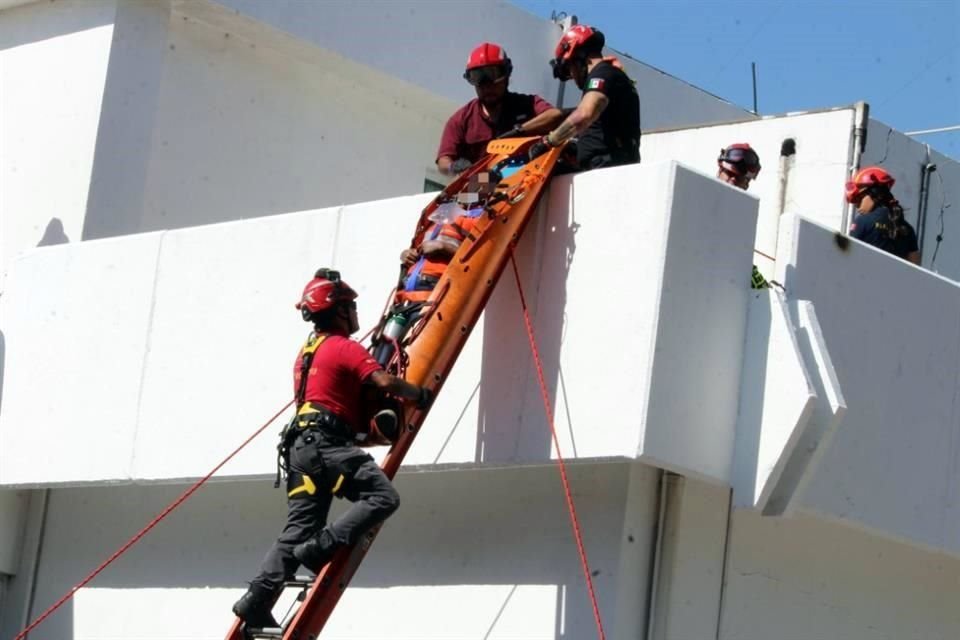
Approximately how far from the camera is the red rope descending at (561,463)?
31.9ft

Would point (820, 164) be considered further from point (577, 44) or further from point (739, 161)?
point (577, 44)

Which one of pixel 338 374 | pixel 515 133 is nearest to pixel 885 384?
pixel 515 133

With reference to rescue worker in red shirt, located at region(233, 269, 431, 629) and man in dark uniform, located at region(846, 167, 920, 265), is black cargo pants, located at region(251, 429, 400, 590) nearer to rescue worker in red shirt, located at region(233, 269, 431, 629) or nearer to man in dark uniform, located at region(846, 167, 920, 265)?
rescue worker in red shirt, located at region(233, 269, 431, 629)

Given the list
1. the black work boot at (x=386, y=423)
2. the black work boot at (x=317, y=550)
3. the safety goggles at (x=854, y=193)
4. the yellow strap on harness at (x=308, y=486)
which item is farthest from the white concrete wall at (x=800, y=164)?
the black work boot at (x=317, y=550)

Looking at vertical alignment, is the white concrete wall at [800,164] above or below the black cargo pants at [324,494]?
above

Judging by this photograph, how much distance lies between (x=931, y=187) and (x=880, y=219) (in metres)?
2.85

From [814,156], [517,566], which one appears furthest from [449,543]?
[814,156]

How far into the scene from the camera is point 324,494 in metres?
9.43

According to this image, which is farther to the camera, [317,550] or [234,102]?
[234,102]

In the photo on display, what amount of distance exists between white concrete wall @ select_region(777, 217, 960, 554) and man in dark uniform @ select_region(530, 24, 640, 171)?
40.0 inches

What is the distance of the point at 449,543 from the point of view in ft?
35.4

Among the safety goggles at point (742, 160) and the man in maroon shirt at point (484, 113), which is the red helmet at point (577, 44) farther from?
the safety goggles at point (742, 160)

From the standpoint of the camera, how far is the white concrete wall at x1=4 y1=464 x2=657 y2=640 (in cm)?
1002

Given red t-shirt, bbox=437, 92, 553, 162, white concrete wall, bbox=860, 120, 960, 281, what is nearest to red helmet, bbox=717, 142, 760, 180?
red t-shirt, bbox=437, 92, 553, 162
